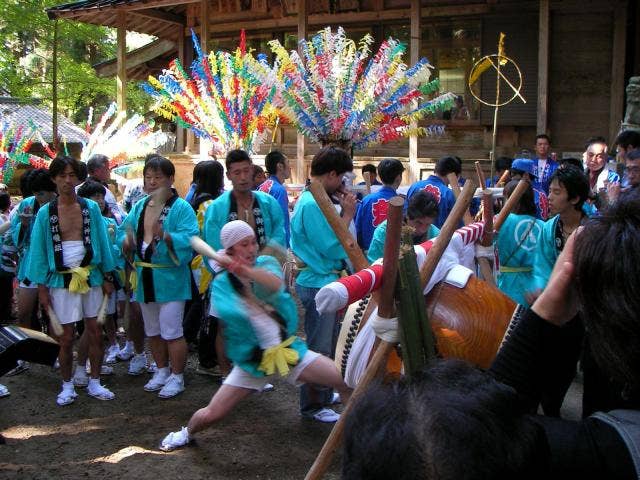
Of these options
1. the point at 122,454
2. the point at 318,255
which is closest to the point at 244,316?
the point at 318,255

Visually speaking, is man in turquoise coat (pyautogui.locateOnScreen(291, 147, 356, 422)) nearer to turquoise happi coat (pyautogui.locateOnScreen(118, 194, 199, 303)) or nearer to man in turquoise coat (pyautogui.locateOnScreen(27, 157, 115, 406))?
turquoise happi coat (pyautogui.locateOnScreen(118, 194, 199, 303))

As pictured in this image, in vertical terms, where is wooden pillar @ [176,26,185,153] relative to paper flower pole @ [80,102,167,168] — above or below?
above

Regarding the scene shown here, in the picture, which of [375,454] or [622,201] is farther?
[622,201]

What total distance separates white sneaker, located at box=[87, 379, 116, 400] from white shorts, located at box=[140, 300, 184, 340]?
590 millimetres

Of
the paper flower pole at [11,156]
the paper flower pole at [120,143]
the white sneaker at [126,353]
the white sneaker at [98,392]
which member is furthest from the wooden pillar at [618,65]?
the white sneaker at [98,392]

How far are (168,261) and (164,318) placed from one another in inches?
17.8

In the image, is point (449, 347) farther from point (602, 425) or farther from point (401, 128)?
point (401, 128)

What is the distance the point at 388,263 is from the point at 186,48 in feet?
47.0

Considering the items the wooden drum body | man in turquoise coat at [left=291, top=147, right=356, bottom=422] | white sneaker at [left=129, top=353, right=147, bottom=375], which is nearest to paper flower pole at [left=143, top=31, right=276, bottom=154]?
white sneaker at [left=129, top=353, right=147, bottom=375]

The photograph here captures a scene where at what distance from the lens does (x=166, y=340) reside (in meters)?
5.36

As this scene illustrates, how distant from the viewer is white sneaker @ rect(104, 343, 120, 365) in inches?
250

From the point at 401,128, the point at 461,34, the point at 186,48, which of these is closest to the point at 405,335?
the point at 401,128

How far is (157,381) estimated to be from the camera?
18.3 feet

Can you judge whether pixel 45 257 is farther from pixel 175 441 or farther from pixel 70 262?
pixel 175 441
